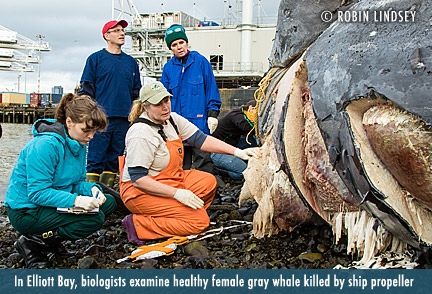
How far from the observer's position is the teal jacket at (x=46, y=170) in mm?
3508

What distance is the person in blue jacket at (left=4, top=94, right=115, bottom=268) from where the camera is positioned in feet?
11.6

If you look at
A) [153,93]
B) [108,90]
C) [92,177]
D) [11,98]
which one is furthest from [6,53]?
[153,93]

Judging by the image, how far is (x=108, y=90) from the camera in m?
6.23

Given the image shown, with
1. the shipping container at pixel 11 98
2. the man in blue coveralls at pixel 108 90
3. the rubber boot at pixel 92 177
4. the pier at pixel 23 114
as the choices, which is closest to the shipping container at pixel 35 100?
the shipping container at pixel 11 98

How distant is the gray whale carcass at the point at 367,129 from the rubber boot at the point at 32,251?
2335mm

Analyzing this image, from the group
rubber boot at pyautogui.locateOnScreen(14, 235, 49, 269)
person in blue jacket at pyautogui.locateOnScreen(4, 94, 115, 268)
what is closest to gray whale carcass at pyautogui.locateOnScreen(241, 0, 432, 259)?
person in blue jacket at pyautogui.locateOnScreen(4, 94, 115, 268)

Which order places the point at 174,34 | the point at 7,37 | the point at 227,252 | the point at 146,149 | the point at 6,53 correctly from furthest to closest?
1. the point at 6,53
2. the point at 7,37
3. the point at 174,34
4. the point at 146,149
5. the point at 227,252

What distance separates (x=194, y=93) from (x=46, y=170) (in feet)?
9.80

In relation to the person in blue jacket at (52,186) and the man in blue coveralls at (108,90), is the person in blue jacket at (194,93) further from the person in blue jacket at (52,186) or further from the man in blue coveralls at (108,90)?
the person in blue jacket at (52,186)

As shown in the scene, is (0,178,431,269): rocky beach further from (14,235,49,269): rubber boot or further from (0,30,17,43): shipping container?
(0,30,17,43): shipping container

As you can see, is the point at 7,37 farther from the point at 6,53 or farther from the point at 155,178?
the point at 155,178

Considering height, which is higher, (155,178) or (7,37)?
(7,37)

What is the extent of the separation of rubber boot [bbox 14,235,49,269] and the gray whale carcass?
233 cm

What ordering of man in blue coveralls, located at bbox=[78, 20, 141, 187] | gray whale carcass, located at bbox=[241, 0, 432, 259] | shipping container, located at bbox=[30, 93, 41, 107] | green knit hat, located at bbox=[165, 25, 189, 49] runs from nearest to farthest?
→ 1. gray whale carcass, located at bbox=[241, 0, 432, 259]
2. green knit hat, located at bbox=[165, 25, 189, 49]
3. man in blue coveralls, located at bbox=[78, 20, 141, 187]
4. shipping container, located at bbox=[30, 93, 41, 107]
